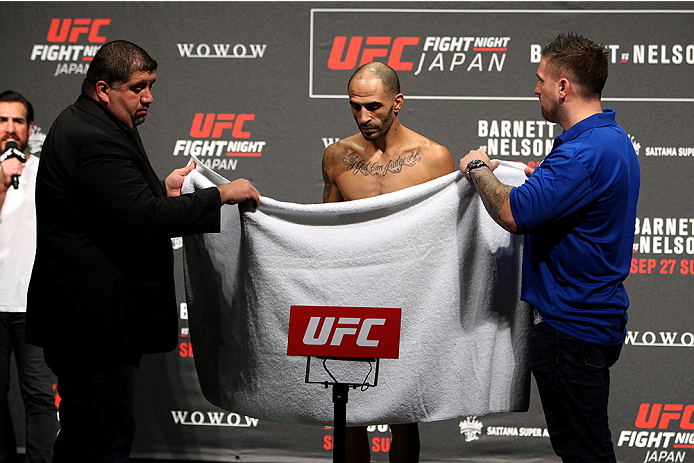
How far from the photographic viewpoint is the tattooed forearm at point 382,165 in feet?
7.86

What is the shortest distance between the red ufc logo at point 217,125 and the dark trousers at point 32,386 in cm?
130

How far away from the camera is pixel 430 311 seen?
205 centimetres

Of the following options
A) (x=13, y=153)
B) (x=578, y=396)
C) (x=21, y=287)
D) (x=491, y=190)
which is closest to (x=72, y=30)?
(x=13, y=153)

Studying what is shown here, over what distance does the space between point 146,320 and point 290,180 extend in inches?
68.1

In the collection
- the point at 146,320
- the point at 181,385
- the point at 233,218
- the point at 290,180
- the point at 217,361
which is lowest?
the point at 181,385

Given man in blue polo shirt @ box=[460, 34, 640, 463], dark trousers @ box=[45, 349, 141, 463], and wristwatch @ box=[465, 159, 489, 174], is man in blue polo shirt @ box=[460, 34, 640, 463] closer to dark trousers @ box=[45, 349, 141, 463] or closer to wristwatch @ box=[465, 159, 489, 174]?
wristwatch @ box=[465, 159, 489, 174]

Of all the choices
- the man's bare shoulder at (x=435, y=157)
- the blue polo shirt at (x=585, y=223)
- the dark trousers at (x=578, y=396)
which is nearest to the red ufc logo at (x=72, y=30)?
the man's bare shoulder at (x=435, y=157)

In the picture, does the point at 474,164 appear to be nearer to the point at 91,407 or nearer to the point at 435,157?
the point at 435,157

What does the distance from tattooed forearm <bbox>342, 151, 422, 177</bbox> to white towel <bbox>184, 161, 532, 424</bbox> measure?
35cm

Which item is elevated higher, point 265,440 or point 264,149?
point 264,149

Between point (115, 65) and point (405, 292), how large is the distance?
1124mm

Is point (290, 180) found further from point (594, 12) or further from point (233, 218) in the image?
point (594, 12)

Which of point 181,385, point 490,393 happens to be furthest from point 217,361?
point 181,385

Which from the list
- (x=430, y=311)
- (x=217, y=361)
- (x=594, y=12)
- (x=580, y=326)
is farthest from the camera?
(x=594, y=12)
